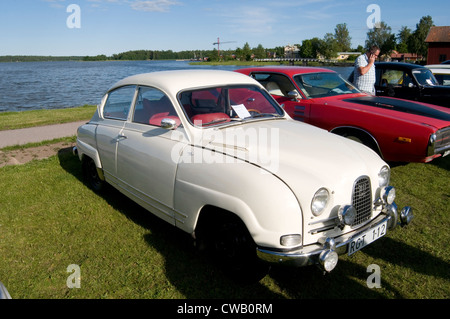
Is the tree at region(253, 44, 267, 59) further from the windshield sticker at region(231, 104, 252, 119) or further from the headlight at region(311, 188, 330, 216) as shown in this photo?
the headlight at region(311, 188, 330, 216)

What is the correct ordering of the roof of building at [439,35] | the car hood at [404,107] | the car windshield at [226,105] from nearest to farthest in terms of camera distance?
the car windshield at [226,105] < the car hood at [404,107] < the roof of building at [439,35]

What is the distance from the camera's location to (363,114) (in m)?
5.41

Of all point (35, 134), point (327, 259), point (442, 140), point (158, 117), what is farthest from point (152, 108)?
point (35, 134)

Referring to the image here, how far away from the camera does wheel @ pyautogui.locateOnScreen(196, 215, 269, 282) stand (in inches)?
113

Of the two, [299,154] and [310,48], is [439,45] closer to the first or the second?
[299,154]

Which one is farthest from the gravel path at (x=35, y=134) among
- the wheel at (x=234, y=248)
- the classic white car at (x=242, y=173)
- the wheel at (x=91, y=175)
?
the wheel at (x=234, y=248)

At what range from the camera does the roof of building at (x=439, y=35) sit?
155 feet

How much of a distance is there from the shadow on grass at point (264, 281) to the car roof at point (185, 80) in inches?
68.5

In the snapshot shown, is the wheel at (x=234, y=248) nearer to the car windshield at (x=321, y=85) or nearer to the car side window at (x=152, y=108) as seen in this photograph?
the car side window at (x=152, y=108)

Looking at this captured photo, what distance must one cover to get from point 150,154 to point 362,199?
6.89ft

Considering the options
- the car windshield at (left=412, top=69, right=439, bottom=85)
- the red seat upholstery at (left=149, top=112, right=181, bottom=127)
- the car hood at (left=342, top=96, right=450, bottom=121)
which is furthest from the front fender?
the car windshield at (left=412, top=69, right=439, bottom=85)
